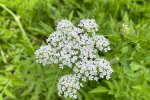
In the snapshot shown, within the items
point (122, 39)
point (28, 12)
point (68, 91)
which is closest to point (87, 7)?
point (28, 12)

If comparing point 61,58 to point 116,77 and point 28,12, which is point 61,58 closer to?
point 116,77

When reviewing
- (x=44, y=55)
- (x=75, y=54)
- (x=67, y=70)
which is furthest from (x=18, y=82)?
(x=75, y=54)

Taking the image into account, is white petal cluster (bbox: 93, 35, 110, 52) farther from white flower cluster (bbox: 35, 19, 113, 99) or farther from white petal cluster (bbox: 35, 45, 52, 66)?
white petal cluster (bbox: 35, 45, 52, 66)

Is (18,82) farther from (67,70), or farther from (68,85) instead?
(68,85)

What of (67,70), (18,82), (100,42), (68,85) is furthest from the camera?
(18,82)

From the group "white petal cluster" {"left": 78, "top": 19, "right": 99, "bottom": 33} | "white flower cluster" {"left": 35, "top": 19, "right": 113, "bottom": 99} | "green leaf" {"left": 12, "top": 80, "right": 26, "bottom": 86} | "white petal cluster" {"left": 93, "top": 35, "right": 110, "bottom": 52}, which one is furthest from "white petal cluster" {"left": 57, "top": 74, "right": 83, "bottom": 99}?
"green leaf" {"left": 12, "top": 80, "right": 26, "bottom": 86}

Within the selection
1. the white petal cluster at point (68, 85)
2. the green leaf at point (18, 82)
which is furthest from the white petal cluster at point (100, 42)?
the green leaf at point (18, 82)
